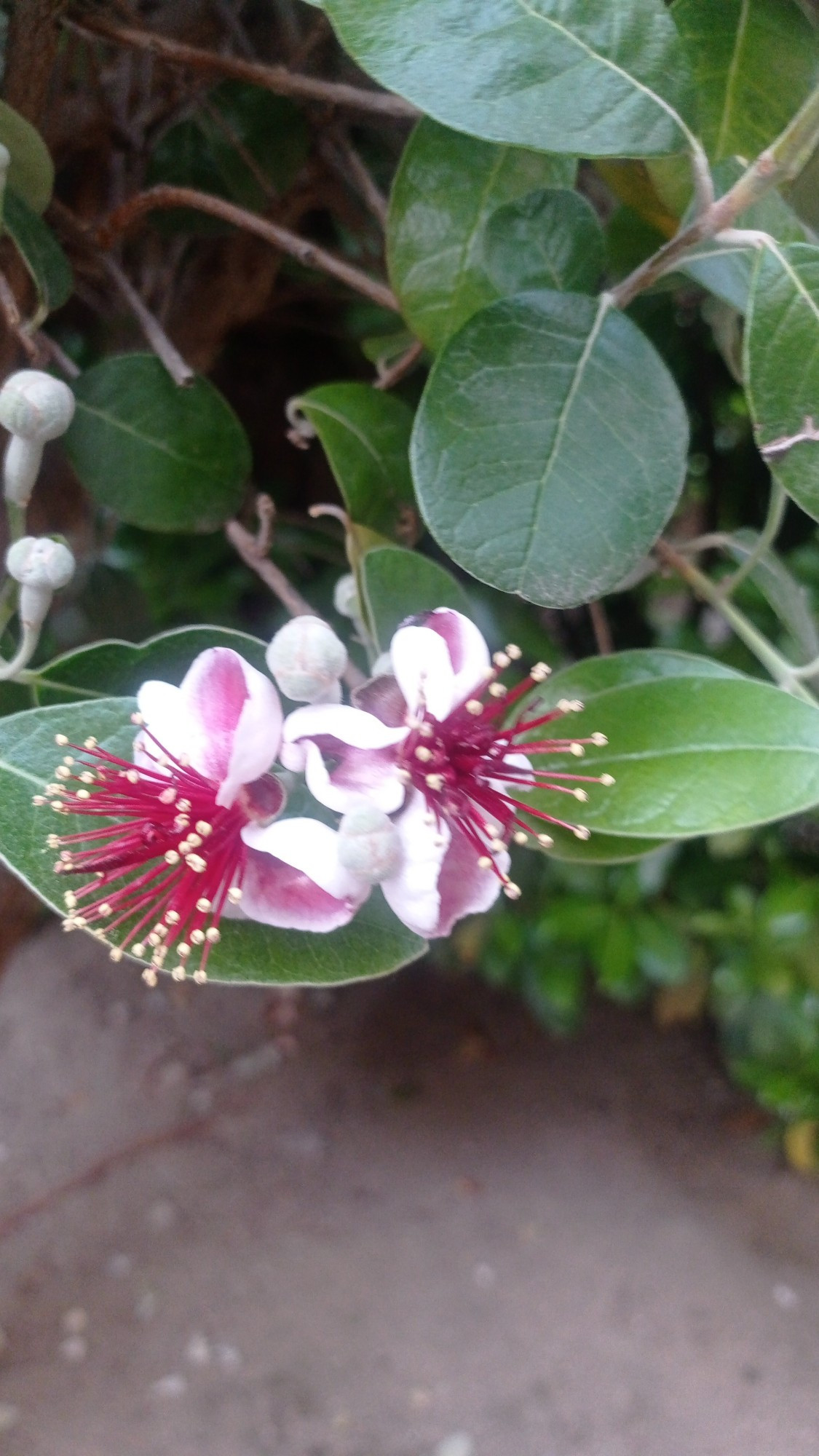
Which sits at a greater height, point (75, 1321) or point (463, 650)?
point (463, 650)

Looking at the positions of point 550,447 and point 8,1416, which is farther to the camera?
point 8,1416

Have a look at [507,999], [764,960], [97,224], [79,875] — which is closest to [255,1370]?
[507,999]

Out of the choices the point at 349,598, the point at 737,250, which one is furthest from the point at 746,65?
the point at 349,598

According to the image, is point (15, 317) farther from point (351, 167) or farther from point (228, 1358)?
point (228, 1358)

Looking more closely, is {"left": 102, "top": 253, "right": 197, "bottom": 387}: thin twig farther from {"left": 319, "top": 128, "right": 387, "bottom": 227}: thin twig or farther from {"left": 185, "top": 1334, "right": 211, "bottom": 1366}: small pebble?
{"left": 185, "top": 1334, "right": 211, "bottom": 1366}: small pebble

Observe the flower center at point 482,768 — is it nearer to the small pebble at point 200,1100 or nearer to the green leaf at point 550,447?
the green leaf at point 550,447

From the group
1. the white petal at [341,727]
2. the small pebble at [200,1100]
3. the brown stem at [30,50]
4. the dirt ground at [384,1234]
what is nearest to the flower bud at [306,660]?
the white petal at [341,727]
